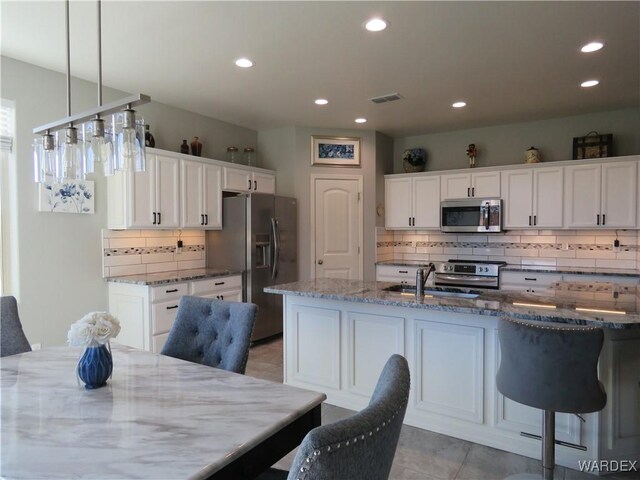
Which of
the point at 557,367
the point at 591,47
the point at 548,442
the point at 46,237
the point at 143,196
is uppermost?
the point at 591,47

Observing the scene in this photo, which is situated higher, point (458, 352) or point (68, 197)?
point (68, 197)

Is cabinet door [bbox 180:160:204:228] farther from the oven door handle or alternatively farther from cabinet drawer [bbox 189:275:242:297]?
the oven door handle

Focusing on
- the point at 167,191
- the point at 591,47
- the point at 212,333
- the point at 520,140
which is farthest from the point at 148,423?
the point at 520,140

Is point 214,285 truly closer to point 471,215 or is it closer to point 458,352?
point 458,352

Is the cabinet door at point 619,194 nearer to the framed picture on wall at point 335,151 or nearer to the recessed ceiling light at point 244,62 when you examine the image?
the framed picture on wall at point 335,151

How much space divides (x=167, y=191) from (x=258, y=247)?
3.86 ft

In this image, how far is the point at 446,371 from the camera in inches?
101

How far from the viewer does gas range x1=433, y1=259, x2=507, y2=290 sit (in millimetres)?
4938

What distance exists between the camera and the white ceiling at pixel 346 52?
8.42 feet

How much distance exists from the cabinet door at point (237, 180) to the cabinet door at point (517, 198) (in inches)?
126

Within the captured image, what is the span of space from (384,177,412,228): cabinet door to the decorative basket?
2.02 m

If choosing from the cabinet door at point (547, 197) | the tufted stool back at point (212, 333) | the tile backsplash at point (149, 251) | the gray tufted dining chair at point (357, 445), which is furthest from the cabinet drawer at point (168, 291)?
the cabinet door at point (547, 197)

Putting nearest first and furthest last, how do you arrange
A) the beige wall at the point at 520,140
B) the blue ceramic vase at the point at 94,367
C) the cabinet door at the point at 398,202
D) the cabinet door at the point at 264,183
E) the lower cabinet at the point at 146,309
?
the blue ceramic vase at the point at 94,367 → the lower cabinet at the point at 146,309 → the beige wall at the point at 520,140 → the cabinet door at the point at 264,183 → the cabinet door at the point at 398,202

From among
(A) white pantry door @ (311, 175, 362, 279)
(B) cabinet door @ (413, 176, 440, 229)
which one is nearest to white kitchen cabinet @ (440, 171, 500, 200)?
(B) cabinet door @ (413, 176, 440, 229)
